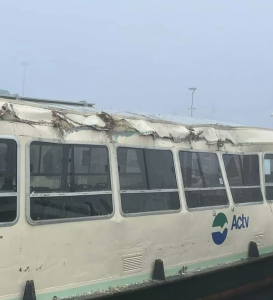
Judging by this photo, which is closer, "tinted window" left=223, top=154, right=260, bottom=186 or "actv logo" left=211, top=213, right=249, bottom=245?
"actv logo" left=211, top=213, right=249, bottom=245

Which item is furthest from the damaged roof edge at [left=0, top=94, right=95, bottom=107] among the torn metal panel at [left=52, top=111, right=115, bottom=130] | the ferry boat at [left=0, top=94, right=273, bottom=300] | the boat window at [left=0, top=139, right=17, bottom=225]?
the boat window at [left=0, top=139, right=17, bottom=225]

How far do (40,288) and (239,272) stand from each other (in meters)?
2.77

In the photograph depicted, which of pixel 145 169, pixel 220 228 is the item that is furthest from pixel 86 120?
pixel 220 228

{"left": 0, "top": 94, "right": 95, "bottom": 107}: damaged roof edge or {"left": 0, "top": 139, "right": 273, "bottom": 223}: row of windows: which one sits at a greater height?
{"left": 0, "top": 94, "right": 95, "bottom": 107}: damaged roof edge

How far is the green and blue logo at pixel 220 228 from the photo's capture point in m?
5.19

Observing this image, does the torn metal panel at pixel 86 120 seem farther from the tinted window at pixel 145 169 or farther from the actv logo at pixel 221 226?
the actv logo at pixel 221 226

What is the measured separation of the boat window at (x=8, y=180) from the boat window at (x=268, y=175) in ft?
→ 12.4

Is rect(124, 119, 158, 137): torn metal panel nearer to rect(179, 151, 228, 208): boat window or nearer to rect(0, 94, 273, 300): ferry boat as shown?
rect(0, 94, 273, 300): ferry boat

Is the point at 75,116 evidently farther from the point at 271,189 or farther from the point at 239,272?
the point at 271,189

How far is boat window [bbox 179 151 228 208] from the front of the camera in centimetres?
498

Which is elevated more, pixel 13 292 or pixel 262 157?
pixel 262 157

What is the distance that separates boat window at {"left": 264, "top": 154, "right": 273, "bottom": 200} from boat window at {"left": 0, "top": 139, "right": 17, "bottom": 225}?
3.77 m

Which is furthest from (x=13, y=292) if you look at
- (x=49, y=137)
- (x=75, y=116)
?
(x=75, y=116)

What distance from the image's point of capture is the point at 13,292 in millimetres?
3455
